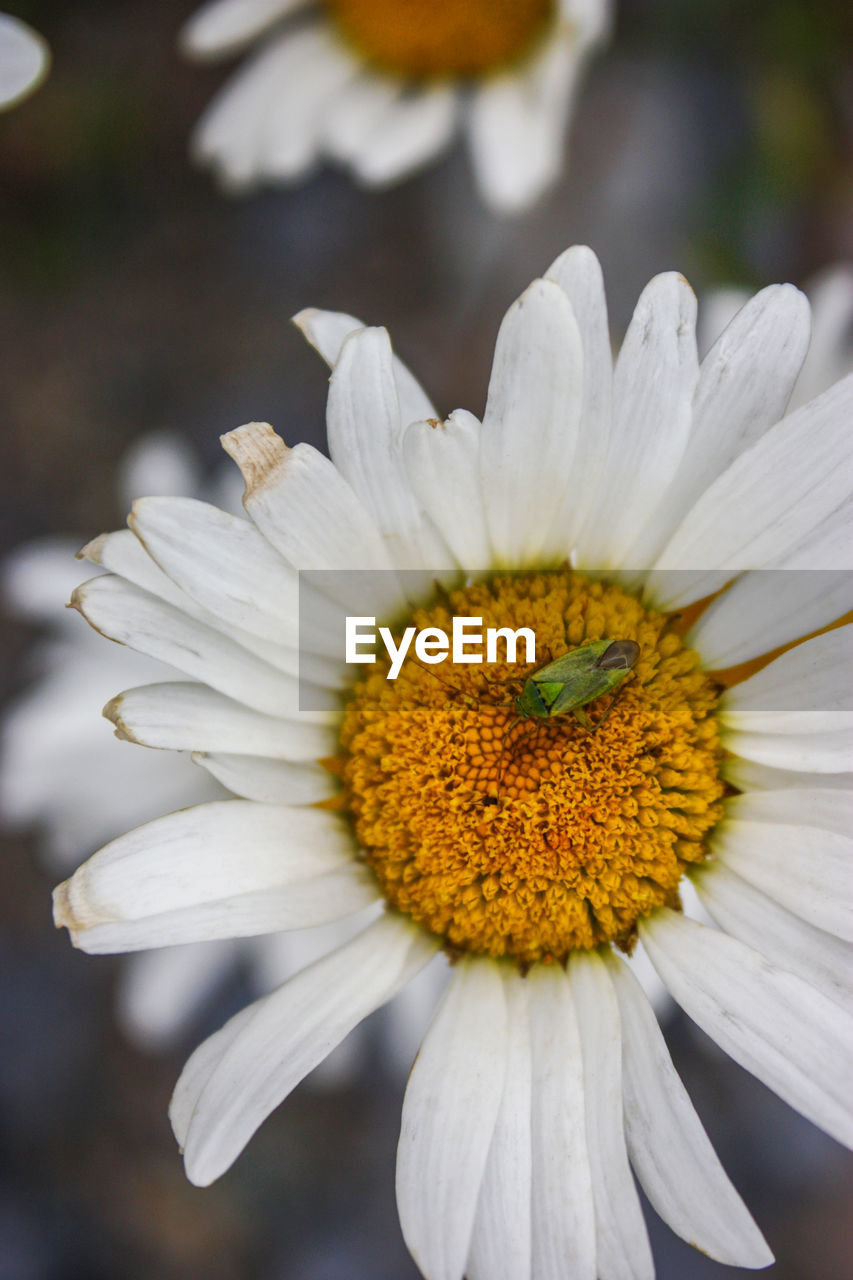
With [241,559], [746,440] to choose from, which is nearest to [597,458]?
[746,440]

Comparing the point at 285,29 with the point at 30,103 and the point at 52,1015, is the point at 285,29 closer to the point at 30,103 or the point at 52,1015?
the point at 30,103

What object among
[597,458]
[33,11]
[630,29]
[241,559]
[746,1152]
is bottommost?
[746,1152]

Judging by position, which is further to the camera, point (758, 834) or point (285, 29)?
point (285, 29)

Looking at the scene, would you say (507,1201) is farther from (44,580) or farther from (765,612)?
(44,580)

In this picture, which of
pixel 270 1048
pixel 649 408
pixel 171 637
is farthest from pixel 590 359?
pixel 270 1048

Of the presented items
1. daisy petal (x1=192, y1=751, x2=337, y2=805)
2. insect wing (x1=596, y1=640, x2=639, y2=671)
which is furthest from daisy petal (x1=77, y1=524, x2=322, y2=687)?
insect wing (x1=596, y1=640, x2=639, y2=671)

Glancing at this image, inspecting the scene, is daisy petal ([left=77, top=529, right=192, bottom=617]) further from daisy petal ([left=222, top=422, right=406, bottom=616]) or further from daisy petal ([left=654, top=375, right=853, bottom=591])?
daisy petal ([left=654, top=375, right=853, bottom=591])
